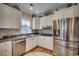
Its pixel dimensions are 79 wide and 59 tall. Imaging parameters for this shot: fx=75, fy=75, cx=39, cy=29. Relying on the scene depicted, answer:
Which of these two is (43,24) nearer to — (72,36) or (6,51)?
(72,36)

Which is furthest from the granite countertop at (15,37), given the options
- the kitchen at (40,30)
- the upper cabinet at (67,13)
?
→ the upper cabinet at (67,13)

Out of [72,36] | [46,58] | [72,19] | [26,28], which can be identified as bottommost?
[46,58]

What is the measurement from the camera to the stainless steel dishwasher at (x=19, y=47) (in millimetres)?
1390

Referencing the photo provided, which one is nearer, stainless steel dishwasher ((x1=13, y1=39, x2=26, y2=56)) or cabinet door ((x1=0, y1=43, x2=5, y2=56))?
cabinet door ((x1=0, y1=43, x2=5, y2=56))

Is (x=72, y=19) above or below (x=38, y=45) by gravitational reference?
above

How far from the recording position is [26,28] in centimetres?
148

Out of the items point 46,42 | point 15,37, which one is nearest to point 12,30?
point 15,37

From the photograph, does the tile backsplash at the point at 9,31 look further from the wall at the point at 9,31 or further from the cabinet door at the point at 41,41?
the cabinet door at the point at 41,41

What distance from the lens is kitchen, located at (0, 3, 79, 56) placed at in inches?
52.9

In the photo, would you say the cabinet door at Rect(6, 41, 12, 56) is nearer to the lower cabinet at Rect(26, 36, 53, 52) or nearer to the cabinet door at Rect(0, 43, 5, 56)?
the cabinet door at Rect(0, 43, 5, 56)

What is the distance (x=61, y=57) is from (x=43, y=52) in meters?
0.33

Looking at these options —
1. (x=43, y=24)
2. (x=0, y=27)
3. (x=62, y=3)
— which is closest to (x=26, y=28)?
(x=43, y=24)

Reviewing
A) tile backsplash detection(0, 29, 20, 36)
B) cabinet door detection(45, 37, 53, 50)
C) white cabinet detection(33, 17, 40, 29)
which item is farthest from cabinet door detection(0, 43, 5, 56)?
cabinet door detection(45, 37, 53, 50)

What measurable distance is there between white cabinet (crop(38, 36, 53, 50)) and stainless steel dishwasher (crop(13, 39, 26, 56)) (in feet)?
1.07
